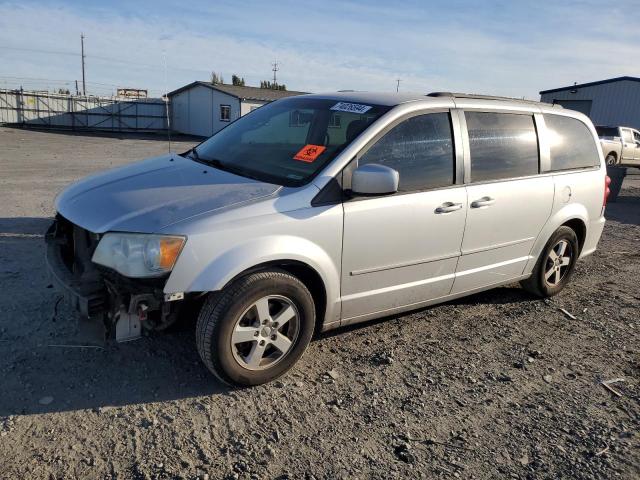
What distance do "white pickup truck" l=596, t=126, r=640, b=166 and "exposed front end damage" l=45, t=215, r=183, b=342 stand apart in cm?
1983

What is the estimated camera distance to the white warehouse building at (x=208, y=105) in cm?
3569

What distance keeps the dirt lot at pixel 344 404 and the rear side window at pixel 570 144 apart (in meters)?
1.53

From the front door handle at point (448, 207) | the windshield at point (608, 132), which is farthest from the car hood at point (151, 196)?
the windshield at point (608, 132)

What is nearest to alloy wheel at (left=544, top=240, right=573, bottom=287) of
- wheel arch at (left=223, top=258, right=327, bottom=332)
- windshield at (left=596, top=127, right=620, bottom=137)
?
wheel arch at (left=223, top=258, right=327, bottom=332)

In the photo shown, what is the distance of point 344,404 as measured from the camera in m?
3.25

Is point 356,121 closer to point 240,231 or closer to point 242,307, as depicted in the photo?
point 240,231

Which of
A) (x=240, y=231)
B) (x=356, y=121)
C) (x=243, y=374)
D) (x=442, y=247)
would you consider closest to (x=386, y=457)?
(x=243, y=374)

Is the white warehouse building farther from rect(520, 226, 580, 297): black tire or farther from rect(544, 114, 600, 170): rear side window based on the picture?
rect(520, 226, 580, 297): black tire

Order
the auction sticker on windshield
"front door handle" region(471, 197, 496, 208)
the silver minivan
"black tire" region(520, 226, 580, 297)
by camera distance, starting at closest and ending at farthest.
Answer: the silver minivan, the auction sticker on windshield, "front door handle" region(471, 197, 496, 208), "black tire" region(520, 226, 580, 297)

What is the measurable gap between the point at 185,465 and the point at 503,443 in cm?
175

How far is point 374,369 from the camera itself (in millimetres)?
3689

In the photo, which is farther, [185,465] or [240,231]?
[240,231]

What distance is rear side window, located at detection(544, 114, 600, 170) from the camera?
4.91 meters

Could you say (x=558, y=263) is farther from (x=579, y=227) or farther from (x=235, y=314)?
(x=235, y=314)
